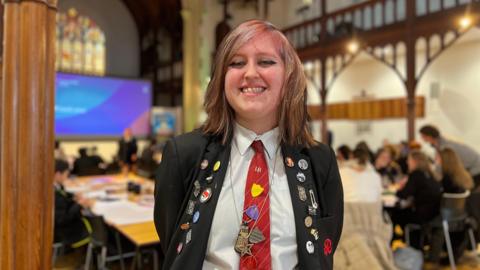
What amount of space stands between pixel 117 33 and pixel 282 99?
15415 mm

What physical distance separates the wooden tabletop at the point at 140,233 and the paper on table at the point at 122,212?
0.39 ft

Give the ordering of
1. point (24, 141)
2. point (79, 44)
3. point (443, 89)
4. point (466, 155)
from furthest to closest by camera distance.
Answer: point (79, 44), point (443, 89), point (466, 155), point (24, 141)

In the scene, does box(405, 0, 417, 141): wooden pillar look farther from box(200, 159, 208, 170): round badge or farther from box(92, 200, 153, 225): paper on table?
box(200, 159, 208, 170): round badge

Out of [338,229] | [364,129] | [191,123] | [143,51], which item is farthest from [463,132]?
[143,51]

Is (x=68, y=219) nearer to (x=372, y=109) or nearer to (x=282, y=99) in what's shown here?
(x=282, y=99)

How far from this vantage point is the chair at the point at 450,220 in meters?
4.09

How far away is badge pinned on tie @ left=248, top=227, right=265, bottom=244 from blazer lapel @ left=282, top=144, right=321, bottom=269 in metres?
0.10

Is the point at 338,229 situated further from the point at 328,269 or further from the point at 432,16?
the point at 432,16

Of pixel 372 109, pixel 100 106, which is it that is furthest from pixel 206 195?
pixel 100 106

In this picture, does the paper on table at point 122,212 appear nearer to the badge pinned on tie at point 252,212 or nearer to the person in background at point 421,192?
the badge pinned on tie at point 252,212

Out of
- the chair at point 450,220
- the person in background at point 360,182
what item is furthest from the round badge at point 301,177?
the chair at point 450,220

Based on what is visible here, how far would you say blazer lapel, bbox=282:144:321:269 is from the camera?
1076 mm

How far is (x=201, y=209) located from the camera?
1.07 metres

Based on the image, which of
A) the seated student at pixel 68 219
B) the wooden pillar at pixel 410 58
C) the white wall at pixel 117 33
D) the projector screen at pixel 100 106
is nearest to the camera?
the seated student at pixel 68 219
